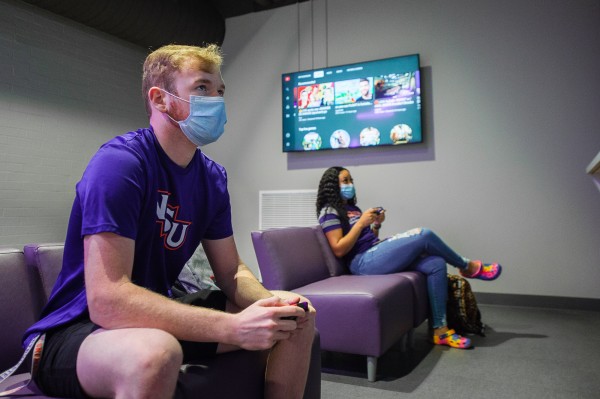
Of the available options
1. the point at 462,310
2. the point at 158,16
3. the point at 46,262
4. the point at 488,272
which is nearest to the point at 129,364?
the point at 46,262

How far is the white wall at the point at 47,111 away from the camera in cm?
362

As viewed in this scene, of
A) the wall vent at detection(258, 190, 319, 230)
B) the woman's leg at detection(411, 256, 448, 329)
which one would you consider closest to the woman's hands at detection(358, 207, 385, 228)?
the woman's leg at detection(411, 256, 448, 329)

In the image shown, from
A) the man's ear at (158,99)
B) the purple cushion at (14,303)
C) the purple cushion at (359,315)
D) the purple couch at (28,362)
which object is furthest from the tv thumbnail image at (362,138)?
the purple cushion at (14,303)

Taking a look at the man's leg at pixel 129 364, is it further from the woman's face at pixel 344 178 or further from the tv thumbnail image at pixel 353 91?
the tv thumbnail image at pixel 353 91

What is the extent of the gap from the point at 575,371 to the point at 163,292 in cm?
206

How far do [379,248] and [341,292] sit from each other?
0.66 metres

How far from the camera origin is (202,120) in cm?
125

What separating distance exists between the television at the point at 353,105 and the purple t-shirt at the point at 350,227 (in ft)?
4.90

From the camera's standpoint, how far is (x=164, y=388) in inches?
32.2

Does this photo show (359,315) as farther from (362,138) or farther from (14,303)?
(362,138)

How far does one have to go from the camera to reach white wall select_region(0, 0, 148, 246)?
3.62m

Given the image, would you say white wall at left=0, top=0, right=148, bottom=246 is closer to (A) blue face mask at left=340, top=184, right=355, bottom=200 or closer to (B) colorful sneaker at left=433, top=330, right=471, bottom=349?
(A) blue face mask at left=340, top=184, right=355, bottom=200

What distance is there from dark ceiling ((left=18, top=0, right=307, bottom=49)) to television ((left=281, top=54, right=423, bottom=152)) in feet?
3.38

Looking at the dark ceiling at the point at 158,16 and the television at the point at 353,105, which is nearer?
the dark ceiling at the point at 158,16
